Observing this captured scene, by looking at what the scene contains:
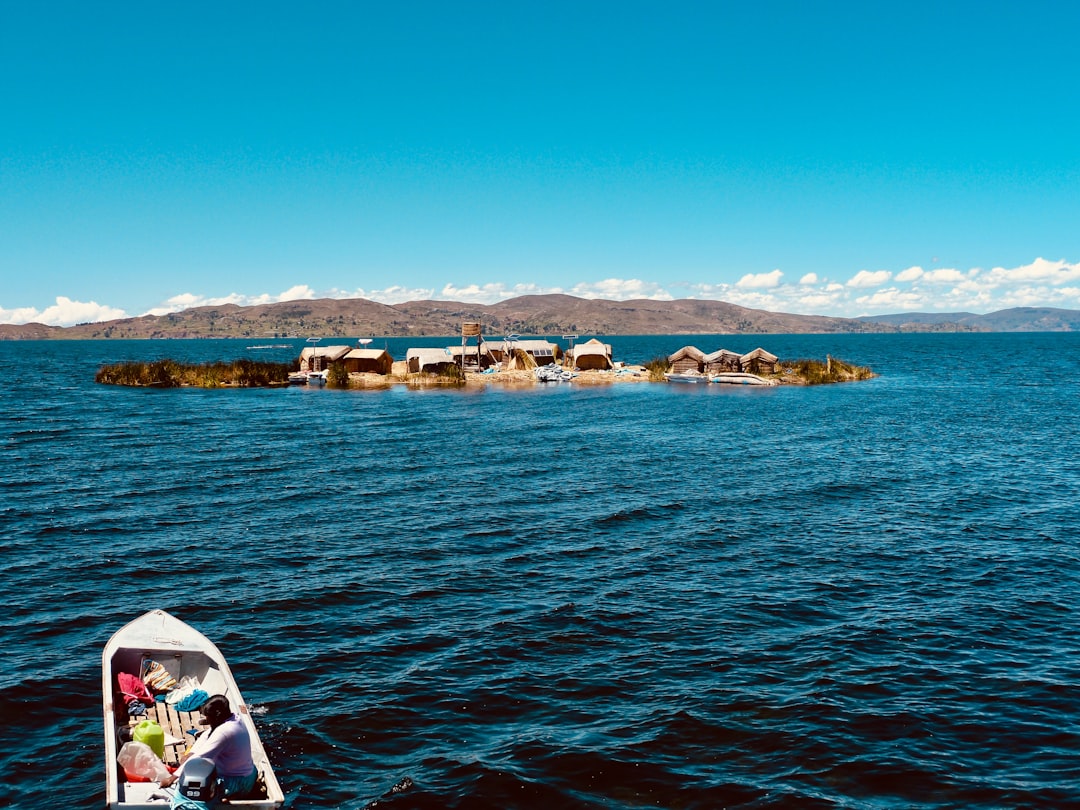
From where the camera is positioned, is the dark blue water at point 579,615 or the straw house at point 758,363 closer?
the dark blue water at point 579,615

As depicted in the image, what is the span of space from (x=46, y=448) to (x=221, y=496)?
Result: 19934 mm

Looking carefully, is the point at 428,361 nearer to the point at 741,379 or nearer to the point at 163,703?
the point at 741,379

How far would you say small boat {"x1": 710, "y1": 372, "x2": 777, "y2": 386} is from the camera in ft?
297

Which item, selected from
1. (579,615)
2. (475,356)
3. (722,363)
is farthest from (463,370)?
(579,615)

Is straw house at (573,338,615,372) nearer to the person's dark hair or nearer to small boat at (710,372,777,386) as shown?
small boat at (710,372,777,386)

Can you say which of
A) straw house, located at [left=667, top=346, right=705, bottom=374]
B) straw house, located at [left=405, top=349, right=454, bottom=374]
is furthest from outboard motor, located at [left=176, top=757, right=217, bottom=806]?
straw house, located at [left=667, top=346, right=705, bottom=374]

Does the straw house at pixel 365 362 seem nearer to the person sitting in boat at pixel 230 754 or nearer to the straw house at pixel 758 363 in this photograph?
the straw house at pixel 758 363

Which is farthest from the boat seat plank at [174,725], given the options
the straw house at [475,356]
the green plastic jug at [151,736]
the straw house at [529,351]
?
the straw house at [475,356]

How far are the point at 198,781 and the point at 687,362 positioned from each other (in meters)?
89.5

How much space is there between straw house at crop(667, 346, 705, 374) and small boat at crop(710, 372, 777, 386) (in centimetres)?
317

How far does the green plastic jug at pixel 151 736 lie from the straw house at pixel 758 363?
88.2 meters

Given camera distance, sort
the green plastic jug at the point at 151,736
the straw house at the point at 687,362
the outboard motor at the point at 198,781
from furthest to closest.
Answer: the straw house at the point at 687,362 < the green plastic jug at the point at 151,736 < the outboard motor at the point at 198,781

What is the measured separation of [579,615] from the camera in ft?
65.7

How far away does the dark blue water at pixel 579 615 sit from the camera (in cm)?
1358
